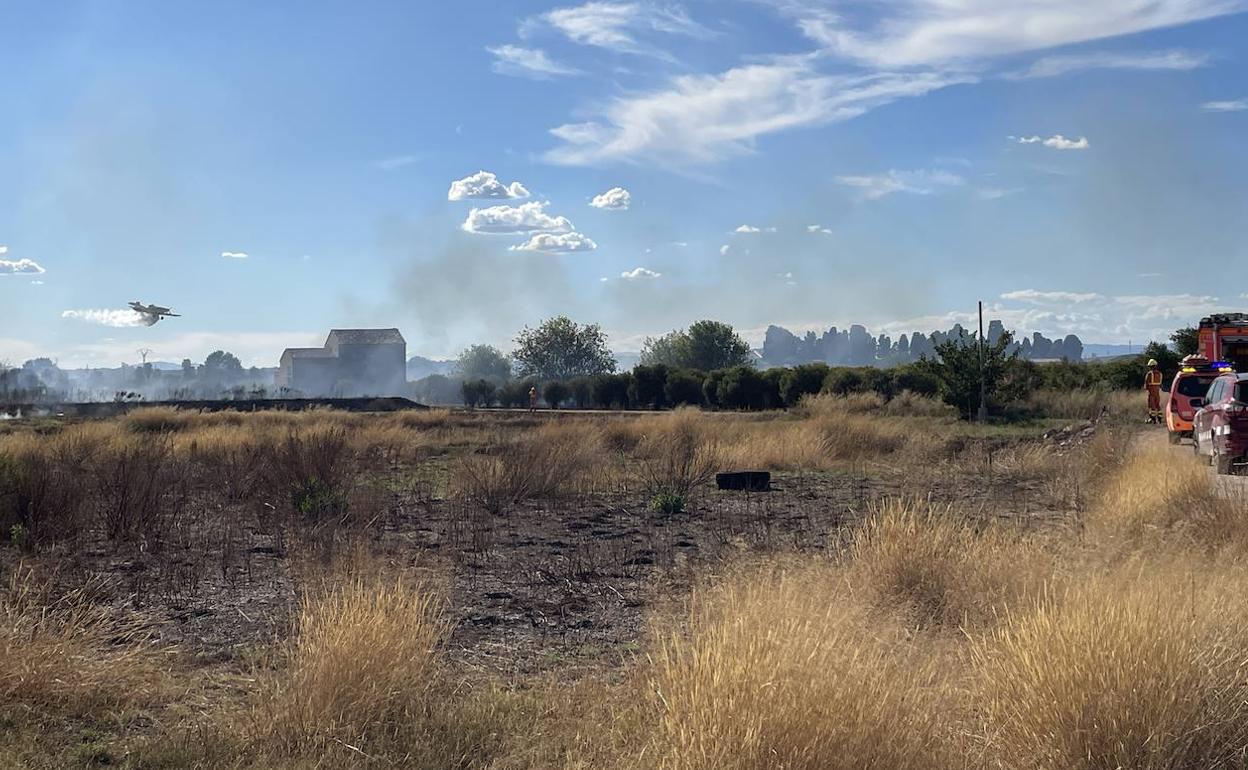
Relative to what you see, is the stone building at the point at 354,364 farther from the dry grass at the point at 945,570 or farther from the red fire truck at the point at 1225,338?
the dry grass at the point at 945,570

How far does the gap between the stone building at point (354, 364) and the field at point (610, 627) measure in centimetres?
10440

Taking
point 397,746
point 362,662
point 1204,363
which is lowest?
point 397,746

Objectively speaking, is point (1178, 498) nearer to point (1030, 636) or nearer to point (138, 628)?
point (1030, 636)

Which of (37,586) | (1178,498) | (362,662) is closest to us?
(362,662)

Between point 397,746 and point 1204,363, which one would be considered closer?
point 397,746

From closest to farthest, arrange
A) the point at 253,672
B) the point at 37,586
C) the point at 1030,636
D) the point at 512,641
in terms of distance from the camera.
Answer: the point at 1030,636
the point at 253,672
the point at 512,641
the point at 37,586

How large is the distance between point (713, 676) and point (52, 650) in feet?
12.8

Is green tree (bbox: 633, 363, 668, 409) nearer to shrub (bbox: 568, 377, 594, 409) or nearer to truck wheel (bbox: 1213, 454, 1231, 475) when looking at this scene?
shrub (bbox: 568, 377, 594, 409)

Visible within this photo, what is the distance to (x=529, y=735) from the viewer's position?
5.21 meters

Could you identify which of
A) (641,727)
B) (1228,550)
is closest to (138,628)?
(641,727)

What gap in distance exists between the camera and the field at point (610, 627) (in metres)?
4.53

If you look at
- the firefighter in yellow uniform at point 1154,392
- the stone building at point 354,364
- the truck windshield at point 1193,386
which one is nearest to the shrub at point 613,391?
the firefighter in yellow uniform at point 1154,392

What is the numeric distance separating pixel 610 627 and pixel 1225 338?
2302 cm

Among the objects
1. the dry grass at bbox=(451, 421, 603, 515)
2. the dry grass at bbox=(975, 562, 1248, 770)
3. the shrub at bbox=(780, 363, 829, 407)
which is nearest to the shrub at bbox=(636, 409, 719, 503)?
the dry grass at bbox=(451, 421, 603, 515)
